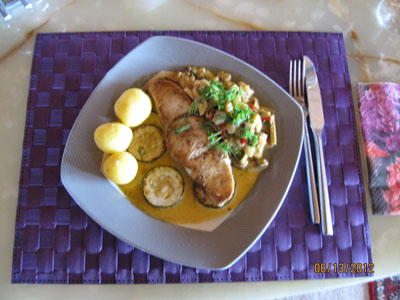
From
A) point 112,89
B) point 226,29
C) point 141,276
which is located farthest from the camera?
point 226,29

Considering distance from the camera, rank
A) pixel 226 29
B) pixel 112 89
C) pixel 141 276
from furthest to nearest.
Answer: pixel 226 29, pixel 112 89, pixel 141 276

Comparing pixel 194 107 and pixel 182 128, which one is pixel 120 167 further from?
pixel 194 107

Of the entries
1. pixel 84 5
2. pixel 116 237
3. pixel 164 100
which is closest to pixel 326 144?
pixel 164 100

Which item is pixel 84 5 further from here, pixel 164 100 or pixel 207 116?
pixel 207 116

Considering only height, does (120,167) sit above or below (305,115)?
below
